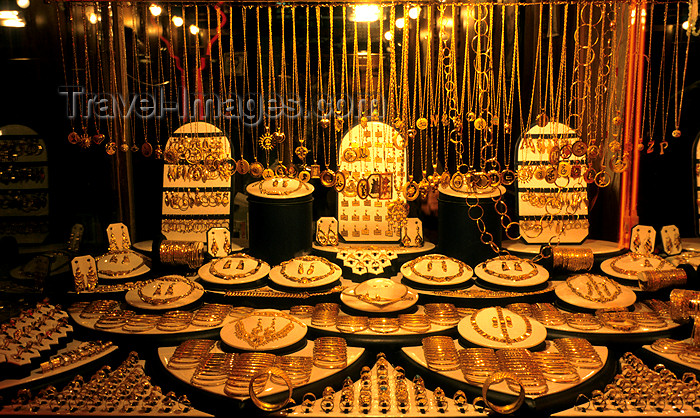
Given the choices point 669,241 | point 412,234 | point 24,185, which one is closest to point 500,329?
point 412,234

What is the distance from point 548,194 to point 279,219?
212cm

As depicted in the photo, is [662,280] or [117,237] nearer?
[662,280]

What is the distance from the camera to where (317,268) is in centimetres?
365

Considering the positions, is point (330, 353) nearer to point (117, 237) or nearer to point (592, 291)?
point (592, 291)

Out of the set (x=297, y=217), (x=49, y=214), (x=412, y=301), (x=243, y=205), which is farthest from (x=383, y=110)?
(x=49, y=214)

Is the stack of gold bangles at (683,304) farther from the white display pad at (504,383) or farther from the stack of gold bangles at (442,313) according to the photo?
the stack of gold bangles at (442,313)

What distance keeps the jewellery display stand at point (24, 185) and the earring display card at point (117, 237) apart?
50 centimetres

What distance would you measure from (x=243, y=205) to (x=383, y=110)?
147 cm

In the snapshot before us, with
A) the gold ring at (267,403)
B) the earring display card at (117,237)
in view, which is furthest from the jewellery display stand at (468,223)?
the earring display card at (117,237)

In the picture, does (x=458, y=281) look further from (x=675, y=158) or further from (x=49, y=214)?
(x=49, y=214)

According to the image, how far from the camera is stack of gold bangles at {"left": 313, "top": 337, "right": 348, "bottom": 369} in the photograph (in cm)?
271

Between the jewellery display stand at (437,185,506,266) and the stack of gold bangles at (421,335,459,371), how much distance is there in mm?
1211

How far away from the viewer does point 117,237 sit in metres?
4.17

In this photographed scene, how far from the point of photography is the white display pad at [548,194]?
170 inches
